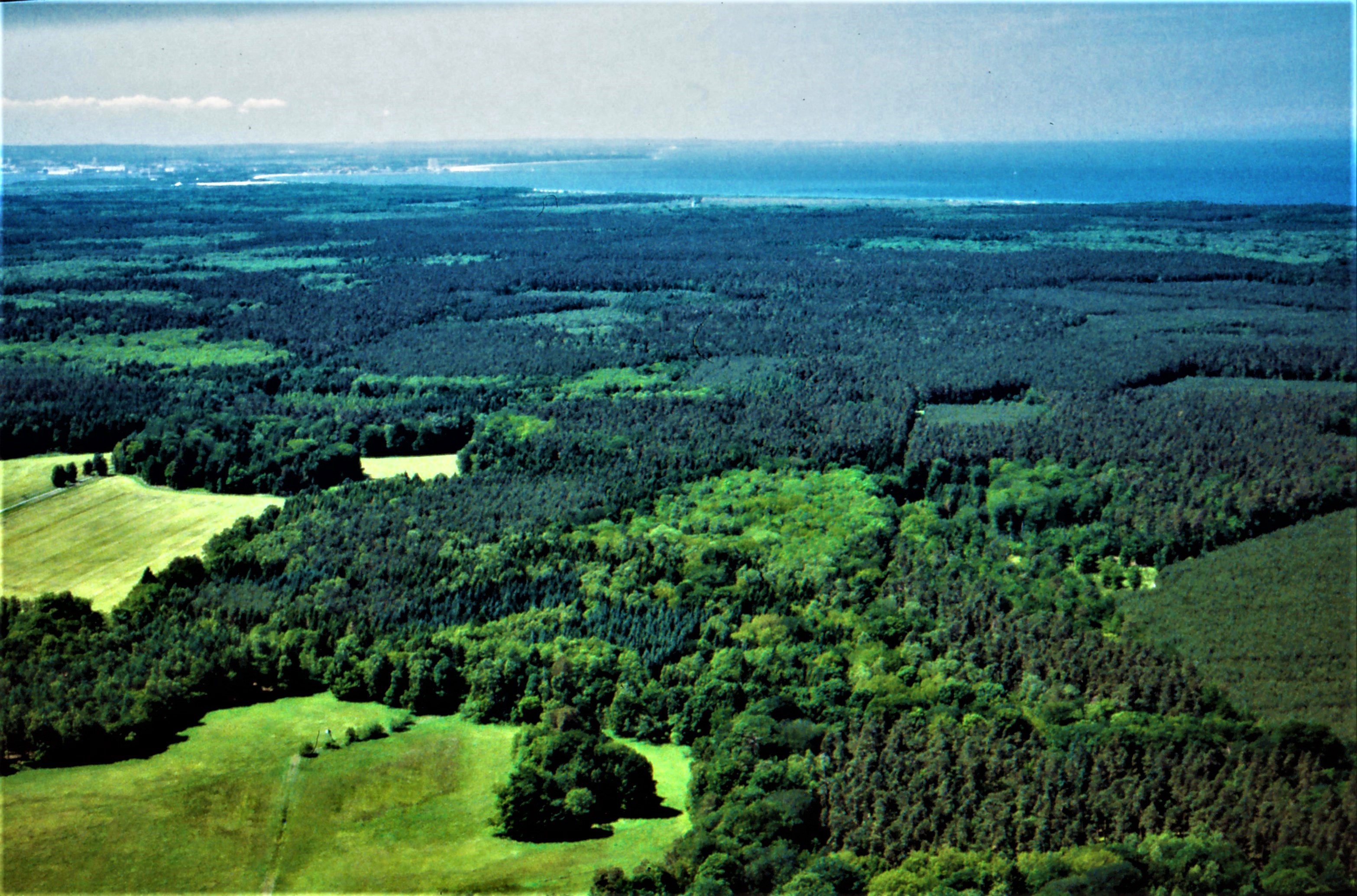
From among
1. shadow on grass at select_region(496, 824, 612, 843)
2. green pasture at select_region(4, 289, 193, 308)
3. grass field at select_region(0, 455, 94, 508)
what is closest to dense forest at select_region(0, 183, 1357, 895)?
shadow on grass at select_region(496, 824, 612, 843)

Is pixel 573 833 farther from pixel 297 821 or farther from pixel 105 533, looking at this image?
pixel 105 533

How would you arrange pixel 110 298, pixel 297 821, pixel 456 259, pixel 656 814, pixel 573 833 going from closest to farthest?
pixel 573 833 < pixel 297 821 < pixel 656 814 < pixel 110 298 < pixel 456 259

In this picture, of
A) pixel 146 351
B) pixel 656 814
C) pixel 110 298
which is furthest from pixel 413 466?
pixel 110 298

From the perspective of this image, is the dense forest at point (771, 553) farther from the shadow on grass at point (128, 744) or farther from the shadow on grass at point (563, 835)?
the shadow on grass at point (563, 835)

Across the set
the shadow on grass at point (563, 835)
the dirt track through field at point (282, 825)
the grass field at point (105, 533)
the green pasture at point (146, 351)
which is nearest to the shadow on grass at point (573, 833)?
the shadow on grass at point (563, 835)

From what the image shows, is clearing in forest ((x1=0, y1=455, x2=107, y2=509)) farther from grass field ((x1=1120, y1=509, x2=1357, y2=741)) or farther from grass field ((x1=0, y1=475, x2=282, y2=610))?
grass field ((x1=1120, y1=509, x2=1357, y2=741))

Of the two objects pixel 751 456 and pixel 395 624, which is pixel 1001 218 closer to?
pixel 751 456
